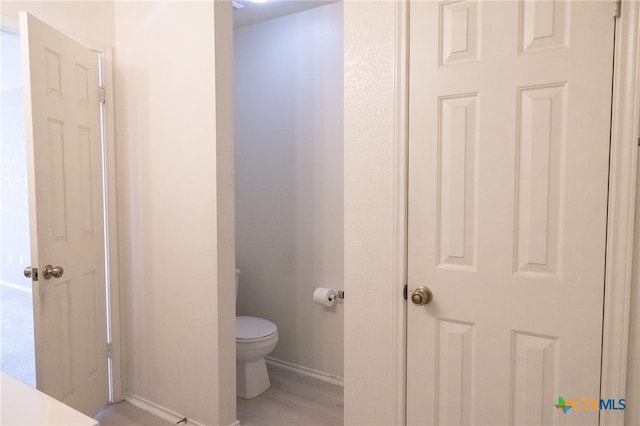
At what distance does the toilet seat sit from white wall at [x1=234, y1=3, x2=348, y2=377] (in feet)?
1.09

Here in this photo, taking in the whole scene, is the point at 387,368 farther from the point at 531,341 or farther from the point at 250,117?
the point at 250,117

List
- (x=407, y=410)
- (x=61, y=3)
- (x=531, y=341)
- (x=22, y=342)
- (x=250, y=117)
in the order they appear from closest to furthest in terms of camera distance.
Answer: (x=531, y=341) → (x=407, y=410) → (x=61, y=3) → (x=250, y=117) → (x=22, y=342)

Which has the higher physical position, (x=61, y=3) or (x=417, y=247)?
(x=61, y=3)

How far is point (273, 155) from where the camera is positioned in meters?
3.33

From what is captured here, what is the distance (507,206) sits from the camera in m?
1.53

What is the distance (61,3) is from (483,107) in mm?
2197

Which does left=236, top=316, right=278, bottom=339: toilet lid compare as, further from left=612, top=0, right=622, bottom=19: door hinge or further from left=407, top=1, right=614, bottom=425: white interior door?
left=612, top=0, right=622, bottom=19: door hinge

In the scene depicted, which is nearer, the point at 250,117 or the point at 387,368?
the point at 387,368

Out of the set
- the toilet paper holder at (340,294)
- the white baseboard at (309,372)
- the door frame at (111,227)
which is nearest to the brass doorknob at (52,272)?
the door frame at (111,227)

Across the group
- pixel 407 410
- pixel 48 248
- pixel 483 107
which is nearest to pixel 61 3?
pixel 48 248

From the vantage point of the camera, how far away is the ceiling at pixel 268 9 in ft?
9.72

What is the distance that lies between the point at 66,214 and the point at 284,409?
159 centimetres

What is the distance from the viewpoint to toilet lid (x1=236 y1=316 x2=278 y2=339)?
2816mm

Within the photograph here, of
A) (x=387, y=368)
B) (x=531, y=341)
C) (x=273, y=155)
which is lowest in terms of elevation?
(x=387, y=368)
